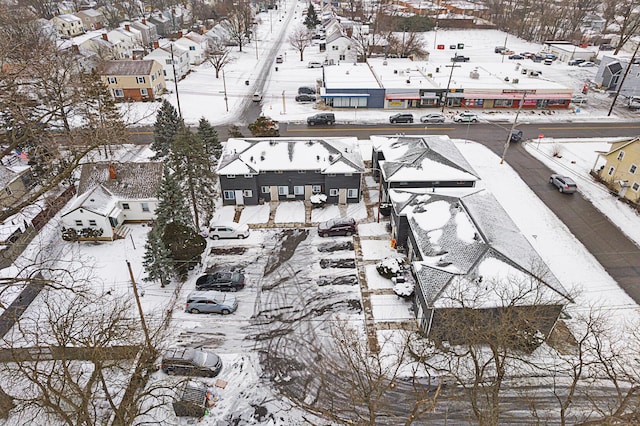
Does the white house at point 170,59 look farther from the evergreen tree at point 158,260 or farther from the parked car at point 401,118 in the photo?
the evergreen tree at point 158,260

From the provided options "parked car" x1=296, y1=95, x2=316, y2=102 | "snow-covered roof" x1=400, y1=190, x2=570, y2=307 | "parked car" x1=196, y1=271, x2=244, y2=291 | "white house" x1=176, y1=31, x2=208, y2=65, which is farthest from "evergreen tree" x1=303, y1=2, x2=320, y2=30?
"parked car" x1=196, y1=271, x2=244, y2=291

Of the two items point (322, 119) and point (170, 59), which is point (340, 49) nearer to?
point (170, 59)

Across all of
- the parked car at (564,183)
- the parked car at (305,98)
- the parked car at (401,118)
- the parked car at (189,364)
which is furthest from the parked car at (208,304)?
the parked car at (305,98)

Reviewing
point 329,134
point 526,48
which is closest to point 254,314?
point 329,134

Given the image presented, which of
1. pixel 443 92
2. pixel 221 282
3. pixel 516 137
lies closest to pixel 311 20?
pixel 443 92

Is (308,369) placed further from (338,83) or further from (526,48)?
(526,48)

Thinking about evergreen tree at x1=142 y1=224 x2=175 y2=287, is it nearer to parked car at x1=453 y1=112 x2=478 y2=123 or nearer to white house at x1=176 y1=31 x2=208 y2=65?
parked car at x1=453 y1=112 x2=478 y2=123
